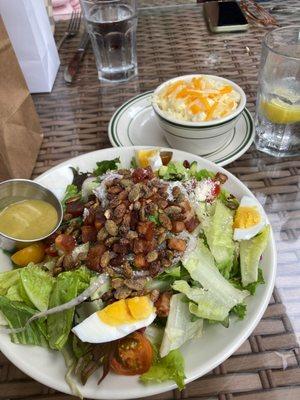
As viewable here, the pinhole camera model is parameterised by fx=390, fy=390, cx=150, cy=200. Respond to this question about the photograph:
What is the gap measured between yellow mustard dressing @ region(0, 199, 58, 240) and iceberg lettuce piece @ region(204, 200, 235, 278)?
0.44 metres

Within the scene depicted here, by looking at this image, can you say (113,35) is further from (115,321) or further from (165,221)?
(115,321)

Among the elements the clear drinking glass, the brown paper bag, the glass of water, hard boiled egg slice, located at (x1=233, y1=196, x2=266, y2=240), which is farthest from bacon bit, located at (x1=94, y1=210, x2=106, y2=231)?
the glass of water

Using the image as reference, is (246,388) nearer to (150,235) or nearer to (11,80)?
(150,235)

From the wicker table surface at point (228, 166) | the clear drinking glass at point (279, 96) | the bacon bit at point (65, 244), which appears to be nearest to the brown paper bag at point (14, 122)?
the wicker table surface at point (228, 166)

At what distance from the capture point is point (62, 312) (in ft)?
2.92

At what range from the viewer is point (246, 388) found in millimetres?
903

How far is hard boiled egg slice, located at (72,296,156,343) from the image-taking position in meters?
0.82

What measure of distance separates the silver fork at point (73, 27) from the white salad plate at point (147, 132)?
818mm

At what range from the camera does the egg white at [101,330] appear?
815mm

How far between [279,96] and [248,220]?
0.58 m

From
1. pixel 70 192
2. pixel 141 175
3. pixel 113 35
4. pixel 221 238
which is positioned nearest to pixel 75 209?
pixel 70 192

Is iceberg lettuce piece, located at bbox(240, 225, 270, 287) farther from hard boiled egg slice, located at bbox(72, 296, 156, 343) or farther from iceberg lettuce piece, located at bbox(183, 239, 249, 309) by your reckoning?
hard boiled egg slice, located at bbox(72, 296, 156, 343)

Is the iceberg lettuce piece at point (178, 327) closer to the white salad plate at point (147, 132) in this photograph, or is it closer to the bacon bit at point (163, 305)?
the bacon bit at point (163, 305)

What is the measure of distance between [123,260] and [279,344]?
1.46ft
